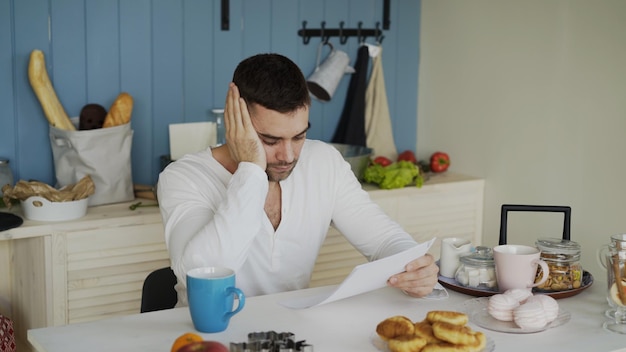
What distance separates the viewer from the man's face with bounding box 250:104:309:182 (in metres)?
2.03

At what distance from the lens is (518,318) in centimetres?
170

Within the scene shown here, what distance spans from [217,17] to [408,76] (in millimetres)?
1024

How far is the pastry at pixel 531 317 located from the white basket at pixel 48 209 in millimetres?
1683

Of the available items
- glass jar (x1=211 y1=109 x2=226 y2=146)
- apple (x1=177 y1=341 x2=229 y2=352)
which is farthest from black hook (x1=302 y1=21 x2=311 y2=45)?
apple (x1=177 y1=341 x2=229 y2=352)

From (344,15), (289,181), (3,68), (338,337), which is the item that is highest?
(344,15)

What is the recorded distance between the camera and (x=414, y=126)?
4.04 metres

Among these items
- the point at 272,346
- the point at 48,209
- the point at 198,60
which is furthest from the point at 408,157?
the point at 272,346

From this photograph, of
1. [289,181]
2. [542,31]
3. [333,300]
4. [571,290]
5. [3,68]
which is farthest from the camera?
[542,31]

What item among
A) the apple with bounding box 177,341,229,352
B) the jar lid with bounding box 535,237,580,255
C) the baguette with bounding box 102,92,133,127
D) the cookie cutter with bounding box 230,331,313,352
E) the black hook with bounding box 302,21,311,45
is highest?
the black hook with bounding box 302,21,311,45

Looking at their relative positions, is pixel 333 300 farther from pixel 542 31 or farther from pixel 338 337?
pixel 542 31

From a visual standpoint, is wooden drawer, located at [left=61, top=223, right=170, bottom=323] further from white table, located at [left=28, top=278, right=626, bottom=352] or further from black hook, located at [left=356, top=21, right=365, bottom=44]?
black hook, located at [left=356, top=21, right=365, bottom=44]

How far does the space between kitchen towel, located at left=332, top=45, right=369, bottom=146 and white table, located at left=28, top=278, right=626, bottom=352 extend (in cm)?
189

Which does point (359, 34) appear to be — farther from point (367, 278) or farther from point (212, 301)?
point (212, 301)

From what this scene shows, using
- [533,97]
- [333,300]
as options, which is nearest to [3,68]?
[333,300]
